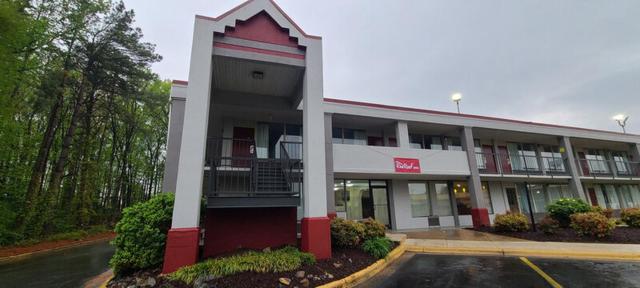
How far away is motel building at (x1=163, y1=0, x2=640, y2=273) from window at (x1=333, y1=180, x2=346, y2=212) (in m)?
0.05

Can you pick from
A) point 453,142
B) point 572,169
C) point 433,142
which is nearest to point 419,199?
point 433,142

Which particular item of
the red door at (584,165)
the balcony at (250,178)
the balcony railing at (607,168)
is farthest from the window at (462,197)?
the balcony at (250,178)

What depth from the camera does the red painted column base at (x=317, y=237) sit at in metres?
6.40

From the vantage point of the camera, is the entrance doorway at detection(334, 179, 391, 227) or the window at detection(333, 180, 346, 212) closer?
the window at detection(333, 180, 346, 212)

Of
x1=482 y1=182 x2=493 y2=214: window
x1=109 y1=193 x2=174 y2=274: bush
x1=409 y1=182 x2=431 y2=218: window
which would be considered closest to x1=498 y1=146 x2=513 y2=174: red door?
x1=482 y1=182 x2=493 y2=214: window

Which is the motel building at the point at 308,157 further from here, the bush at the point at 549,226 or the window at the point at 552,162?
the bush at the point at 549,226

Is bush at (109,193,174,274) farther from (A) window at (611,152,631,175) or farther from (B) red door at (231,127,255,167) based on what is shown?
(A) window at (611,152,631,175)

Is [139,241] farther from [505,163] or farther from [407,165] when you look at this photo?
[505,163]

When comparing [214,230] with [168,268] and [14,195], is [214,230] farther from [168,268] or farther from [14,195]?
[14,195]

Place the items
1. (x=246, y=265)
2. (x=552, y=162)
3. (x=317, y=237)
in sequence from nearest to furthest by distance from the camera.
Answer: (x=246, y=265)
(x=317, y=237)
(x=552, y=162)

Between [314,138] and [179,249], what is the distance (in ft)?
14.0

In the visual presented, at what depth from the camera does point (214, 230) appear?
7.49 meters

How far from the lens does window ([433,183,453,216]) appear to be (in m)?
14.2

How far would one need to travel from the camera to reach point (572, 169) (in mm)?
15523
